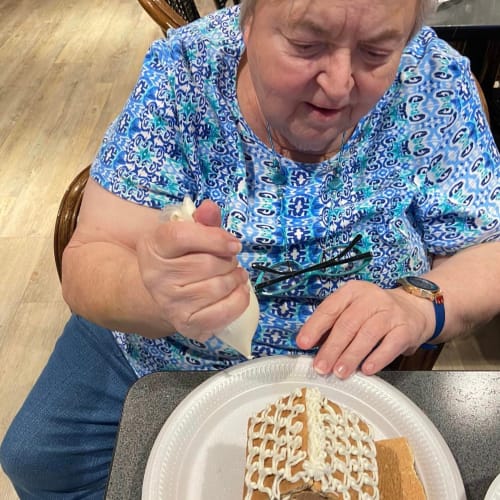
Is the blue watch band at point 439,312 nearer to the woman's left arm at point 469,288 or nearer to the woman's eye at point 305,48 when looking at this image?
the woman's left arm at point 469,288

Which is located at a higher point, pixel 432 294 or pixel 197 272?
pixel 197 272

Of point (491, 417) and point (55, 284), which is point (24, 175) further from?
point (491, 417)

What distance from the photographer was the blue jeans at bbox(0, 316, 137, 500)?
1.06 m

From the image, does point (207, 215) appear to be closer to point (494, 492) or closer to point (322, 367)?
point (322, 367)

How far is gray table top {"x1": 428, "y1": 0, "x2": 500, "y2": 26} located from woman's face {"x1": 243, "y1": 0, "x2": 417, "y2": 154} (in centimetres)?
110

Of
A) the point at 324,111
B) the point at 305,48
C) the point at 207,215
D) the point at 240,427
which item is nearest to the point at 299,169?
the point at 324,111

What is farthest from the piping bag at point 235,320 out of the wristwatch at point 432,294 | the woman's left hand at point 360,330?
the wristwatch at point 432,294

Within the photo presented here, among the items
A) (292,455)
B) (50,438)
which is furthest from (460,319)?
(50,438)

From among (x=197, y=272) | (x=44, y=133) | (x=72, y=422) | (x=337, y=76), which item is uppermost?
(x=337, y=76)

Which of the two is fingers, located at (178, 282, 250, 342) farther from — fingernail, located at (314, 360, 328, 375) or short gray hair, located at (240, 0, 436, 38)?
short gray hair, located at (240, 0, 436, 38)

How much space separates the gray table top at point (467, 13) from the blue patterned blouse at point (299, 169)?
85cm

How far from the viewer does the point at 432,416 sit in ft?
2.72

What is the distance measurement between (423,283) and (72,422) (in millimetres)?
769

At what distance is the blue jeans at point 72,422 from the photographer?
106 cm
